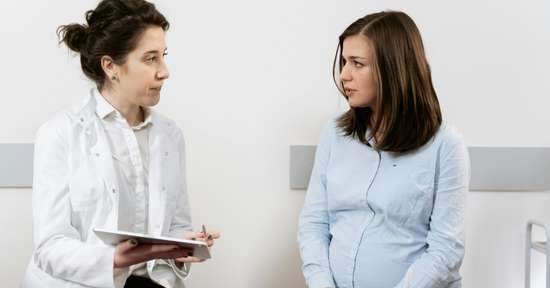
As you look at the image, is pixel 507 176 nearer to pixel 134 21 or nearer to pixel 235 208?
pixel 235 208

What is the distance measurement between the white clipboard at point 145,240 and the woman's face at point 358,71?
2.02ft

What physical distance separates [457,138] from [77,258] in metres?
1.03

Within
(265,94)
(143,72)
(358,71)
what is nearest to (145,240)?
(143,72)

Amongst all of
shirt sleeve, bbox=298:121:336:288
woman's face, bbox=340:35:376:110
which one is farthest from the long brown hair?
shirt sleeve, bbox=298:121:336:288

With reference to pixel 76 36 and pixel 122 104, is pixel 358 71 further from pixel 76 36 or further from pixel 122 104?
pixel 76 36

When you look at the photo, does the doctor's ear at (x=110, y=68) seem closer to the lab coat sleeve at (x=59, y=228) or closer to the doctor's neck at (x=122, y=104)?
the doctor's neck at (x=122, y=104)

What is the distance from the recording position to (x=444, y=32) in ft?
7.49

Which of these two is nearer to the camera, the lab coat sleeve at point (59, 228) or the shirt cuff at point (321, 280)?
the lab coat sleeve at point (59, 228)

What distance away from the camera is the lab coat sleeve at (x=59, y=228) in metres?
1.61

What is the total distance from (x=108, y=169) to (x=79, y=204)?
0.37 ft

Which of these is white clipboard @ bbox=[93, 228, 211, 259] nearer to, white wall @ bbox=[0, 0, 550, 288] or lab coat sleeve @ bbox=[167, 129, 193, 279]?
lab coat sleeve @ bbox=[167, 129, 193, 279]

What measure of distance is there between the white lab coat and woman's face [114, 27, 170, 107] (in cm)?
11

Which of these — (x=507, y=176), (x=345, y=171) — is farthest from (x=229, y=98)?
(x=507, y=176)

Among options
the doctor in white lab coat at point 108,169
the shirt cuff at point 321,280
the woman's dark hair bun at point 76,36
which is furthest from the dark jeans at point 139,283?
the woman's dark hair bun at point 76,36
